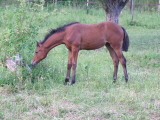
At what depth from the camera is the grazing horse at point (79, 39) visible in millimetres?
8000

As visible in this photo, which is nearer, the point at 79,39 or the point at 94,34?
the point at 79,39

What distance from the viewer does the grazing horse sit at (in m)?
8.00

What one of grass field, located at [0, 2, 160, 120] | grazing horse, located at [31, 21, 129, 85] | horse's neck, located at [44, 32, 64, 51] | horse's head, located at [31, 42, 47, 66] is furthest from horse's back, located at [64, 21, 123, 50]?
horse's head, located at [31, 42, 47, 66]

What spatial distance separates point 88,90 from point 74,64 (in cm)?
100

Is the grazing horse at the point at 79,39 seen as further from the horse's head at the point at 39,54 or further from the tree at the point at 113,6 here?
the tree at the point at 113,6

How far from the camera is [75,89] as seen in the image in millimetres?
7379

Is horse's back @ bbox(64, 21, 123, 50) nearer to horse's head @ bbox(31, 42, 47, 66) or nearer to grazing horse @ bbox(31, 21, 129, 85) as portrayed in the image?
grazing horse @ bbox(31, 21, 129, 85)

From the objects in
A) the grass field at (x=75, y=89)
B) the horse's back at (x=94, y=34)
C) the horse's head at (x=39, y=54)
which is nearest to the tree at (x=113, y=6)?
the grass field at (x=75, y=89)

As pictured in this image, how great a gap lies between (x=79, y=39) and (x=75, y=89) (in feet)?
4.36

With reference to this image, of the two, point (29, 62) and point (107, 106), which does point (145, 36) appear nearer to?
point (29, 62)

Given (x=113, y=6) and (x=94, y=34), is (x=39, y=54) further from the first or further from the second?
(x=113, y=6)

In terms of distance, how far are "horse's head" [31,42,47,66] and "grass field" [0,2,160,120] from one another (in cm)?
14

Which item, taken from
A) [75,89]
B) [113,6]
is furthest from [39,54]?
[113,6]

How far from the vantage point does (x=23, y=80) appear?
7602mm
